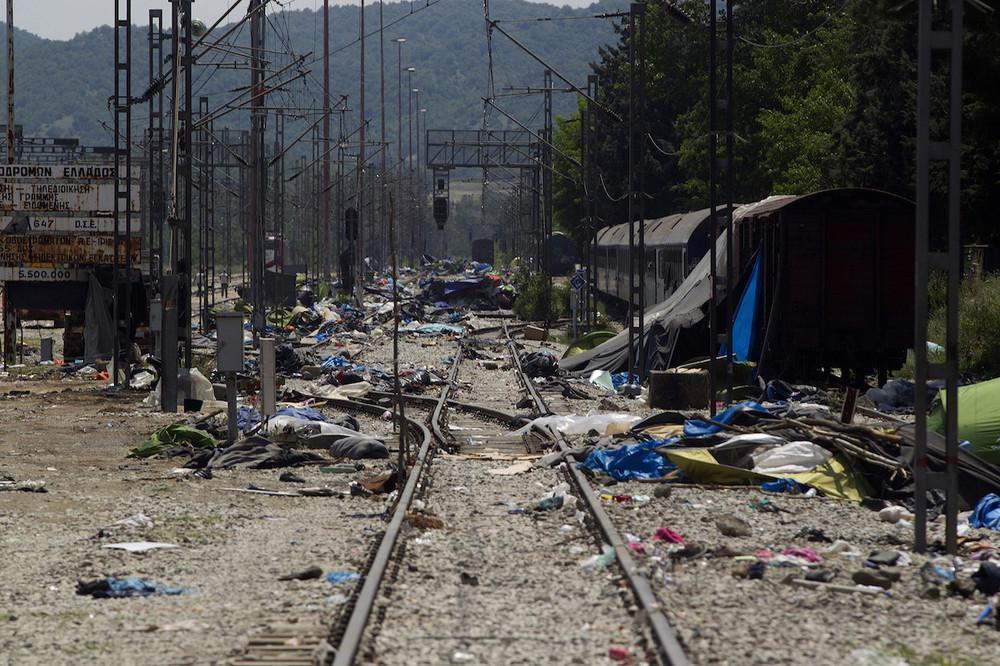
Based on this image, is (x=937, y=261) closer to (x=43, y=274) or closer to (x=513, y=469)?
(x=513, y=469)

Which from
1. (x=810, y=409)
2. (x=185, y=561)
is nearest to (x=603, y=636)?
(x=185, y=561)

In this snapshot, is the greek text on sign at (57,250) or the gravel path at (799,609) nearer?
the gravel path at (799,609)

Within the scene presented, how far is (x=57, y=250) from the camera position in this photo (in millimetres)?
36000

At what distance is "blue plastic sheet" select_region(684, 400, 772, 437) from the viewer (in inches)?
625

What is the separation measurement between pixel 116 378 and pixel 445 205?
40.7 m

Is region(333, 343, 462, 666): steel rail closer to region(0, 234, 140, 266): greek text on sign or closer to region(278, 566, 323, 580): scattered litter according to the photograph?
region(278, 566, 323, 580): scattered litter

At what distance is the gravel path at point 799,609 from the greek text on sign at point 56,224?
26660mm

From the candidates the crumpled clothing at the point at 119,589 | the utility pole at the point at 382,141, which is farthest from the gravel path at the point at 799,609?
the utility pole at the point at 382,141

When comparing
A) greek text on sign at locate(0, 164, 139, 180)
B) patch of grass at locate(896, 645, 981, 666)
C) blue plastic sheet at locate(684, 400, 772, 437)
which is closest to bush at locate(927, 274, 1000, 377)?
blue plastic sheet at locate(684, 400, 772, 437)

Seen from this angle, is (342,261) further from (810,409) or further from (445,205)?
(810,409)

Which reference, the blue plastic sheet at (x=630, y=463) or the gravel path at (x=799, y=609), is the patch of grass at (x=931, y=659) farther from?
the blue plastic sheet at (x=630, y=463)

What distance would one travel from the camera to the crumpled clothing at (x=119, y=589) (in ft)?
30.1

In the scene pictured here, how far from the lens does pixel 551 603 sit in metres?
8.72

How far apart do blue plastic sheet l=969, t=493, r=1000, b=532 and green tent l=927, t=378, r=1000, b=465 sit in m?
1.85
